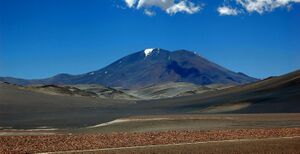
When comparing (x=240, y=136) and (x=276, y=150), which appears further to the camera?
(x=240, y=136)

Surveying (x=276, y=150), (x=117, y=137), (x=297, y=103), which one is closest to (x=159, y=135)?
(x=117, y=137)

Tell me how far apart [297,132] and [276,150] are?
917 cm

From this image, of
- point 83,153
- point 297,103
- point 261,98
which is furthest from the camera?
point 261,98

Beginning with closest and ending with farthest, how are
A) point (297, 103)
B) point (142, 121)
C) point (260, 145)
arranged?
point (260, 145)
point (142, 121)
point (297, 103)

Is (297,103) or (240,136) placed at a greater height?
(297,103)

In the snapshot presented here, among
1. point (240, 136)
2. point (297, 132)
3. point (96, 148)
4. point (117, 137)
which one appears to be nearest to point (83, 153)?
point (96, 148)

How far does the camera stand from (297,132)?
36.4m

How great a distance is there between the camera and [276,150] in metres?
27.9

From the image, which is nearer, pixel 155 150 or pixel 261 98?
pixel 155 150

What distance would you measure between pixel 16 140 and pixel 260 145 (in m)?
15.3

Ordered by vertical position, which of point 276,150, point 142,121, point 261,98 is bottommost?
point 276,150

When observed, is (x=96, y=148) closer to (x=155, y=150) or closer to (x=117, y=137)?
(x=155, y=150)

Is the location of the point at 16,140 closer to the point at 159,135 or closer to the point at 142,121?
the point at 159,135

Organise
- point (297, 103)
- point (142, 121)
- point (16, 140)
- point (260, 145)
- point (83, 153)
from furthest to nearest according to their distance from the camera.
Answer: point (297, 103)
point (142, 121)
point (16, 140)
point (260, 145)
point (83, 153)
